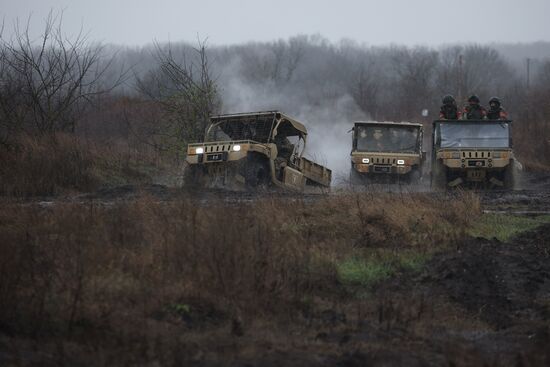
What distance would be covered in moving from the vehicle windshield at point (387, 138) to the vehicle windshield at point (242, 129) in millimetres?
4224

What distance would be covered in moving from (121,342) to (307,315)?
1.90 meters

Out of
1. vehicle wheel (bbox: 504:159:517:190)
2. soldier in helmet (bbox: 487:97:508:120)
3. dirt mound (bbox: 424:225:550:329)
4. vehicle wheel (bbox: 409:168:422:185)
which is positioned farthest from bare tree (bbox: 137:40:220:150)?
dirt mound (bbox: 424:225:550:329)

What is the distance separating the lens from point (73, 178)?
57.1ft

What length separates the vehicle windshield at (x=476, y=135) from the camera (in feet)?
68.2

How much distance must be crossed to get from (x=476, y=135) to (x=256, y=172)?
21.1ft

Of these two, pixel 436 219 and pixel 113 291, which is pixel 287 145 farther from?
pixel 113 291

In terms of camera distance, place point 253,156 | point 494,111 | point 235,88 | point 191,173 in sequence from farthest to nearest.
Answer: point 235,88 < point 494,111 < point 191,173 < point 253,156

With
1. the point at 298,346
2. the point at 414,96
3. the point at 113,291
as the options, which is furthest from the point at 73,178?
the point at 414,96

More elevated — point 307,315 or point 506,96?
point 506,96

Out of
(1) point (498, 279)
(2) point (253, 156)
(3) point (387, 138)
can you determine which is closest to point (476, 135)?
(3) point (387, 138)

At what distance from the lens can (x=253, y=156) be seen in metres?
18.6

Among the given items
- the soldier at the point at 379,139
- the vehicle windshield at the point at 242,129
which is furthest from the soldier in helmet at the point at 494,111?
the vehicle windshield at the point at 242,129

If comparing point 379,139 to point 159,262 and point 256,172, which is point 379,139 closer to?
point 256,172

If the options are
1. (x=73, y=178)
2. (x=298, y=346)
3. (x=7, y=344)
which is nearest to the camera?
(x=7, y=344)
